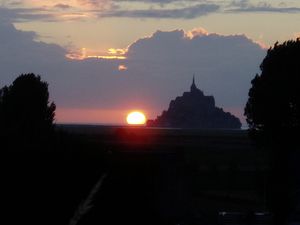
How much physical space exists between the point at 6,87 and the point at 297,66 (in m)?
45.9

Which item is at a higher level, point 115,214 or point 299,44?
point 299,44

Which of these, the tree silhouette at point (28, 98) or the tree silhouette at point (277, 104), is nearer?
the tree silhouette at point (277, 104)

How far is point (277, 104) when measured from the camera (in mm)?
63875

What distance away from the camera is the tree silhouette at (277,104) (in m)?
63.3

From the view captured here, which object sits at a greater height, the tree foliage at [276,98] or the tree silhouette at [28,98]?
the tree silhouette at [28,98]

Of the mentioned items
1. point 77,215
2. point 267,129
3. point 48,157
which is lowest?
point 77,215


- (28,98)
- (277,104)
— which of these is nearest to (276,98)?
(277,104)

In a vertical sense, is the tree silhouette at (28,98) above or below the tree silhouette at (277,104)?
above

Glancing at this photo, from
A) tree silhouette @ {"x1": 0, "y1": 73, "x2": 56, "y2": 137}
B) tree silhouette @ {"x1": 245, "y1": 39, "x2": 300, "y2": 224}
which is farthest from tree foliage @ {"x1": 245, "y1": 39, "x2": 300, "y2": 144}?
tree silhouette @ {"x1": 0, "y1": 73, "x2": 56, "y2": 137}

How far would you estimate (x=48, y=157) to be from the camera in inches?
909

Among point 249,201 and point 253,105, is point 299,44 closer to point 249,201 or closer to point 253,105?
point 253,105

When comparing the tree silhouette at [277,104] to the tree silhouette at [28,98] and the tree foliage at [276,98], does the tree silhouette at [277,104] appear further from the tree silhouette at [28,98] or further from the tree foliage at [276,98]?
the tree silhouette at [28,98]

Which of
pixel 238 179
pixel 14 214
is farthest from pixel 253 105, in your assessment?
pixel 14 214

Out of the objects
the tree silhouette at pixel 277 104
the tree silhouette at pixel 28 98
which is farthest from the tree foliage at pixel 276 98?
the tree silhouette at pixel 28 98
